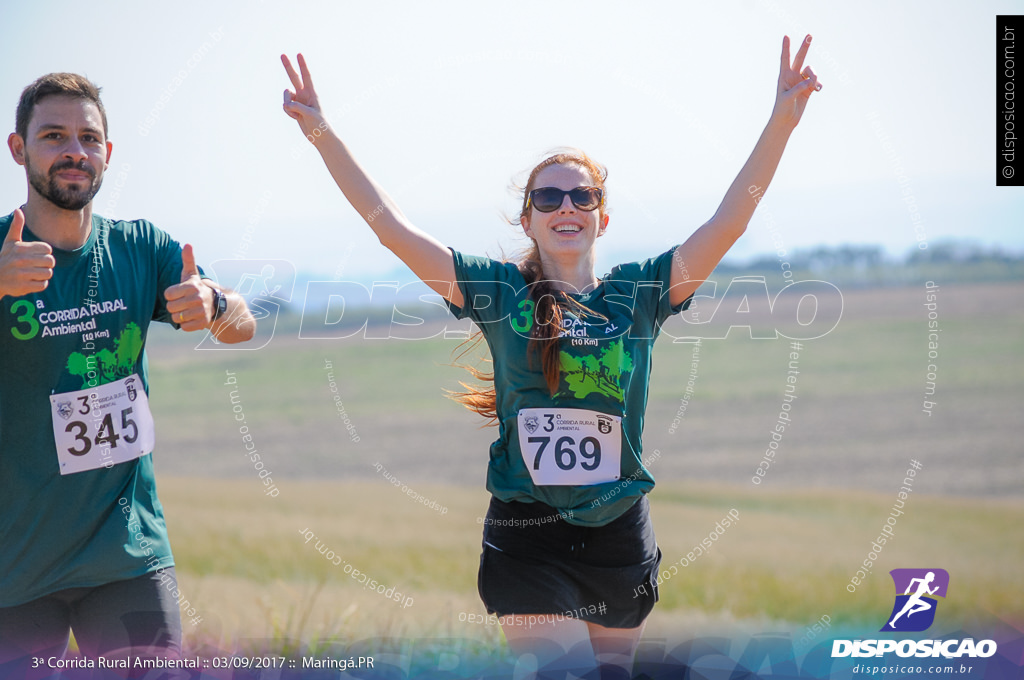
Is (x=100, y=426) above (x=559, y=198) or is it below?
below

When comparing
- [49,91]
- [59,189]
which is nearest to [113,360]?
[59,189]

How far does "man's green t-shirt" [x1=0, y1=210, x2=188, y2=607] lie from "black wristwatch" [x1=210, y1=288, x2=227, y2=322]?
0.36 m

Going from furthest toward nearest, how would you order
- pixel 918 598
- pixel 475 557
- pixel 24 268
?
pixel 475 557
pixel 918 598
pixel 24 268

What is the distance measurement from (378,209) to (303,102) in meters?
0.56

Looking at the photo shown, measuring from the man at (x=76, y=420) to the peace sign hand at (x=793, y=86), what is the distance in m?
2.17

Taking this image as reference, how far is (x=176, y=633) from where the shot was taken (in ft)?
10.8

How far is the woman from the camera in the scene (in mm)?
3316

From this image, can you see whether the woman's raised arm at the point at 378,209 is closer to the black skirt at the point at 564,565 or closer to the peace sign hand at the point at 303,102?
the peace sign hand at the point at 303,102

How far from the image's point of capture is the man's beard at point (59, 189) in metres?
3.26

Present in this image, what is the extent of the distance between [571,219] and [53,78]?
6.34 ft

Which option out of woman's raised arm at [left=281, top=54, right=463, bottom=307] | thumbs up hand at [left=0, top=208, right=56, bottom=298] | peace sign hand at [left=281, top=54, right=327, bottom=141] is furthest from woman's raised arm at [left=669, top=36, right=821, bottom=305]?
thumbs up hand at [left=0, top=208, right=56, bottom=298]

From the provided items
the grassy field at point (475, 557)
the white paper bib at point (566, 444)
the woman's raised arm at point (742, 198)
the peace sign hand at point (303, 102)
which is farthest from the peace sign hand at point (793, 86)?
the grassy field at point (475, 557)

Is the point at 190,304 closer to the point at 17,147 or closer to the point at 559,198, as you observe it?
the point at 17,147

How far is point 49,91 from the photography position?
332 centimetres
